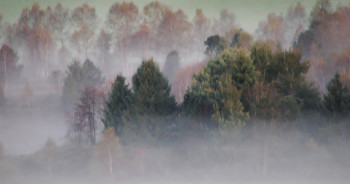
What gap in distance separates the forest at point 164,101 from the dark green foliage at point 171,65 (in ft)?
0.27

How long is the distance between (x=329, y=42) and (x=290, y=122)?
10.3m

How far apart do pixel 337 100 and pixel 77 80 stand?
541 inches

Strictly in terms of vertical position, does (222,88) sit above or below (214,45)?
below

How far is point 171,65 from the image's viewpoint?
64.0 ft

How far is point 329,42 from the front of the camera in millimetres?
21156

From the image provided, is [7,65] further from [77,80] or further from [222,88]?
[222,88]

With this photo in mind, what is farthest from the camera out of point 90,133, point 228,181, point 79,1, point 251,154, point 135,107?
point 79,1

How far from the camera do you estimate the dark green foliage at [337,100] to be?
13344 mm

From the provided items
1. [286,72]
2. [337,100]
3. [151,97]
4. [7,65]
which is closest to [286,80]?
[286,72]

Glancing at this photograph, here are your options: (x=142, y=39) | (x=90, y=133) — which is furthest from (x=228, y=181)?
(x=142, y=39)

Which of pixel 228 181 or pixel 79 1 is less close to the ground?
pixel 79 1

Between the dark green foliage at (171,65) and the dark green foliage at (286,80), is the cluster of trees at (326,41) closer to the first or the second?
the dark green foliage at (286,80)

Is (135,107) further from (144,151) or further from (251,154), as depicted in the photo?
(251,154)

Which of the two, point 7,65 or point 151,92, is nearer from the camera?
point 151,92
